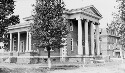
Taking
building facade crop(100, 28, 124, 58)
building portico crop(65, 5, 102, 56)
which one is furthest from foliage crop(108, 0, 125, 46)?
building facade crop(100, 28, 124, 58)

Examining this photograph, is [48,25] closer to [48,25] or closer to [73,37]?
[48,25]

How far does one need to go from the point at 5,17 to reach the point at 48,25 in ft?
18.4

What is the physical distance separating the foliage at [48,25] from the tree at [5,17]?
425cm

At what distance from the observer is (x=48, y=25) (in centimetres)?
2089

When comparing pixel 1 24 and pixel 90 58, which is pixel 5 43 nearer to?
pixel 1 24

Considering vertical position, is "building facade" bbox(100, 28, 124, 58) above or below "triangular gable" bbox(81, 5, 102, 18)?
below

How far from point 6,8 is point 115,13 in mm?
9290

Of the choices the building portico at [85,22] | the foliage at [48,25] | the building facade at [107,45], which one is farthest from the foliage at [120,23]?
the building facade at [107,45]

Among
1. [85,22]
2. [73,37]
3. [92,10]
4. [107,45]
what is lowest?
[107,45]

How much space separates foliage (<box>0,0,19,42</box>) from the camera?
1590 cm

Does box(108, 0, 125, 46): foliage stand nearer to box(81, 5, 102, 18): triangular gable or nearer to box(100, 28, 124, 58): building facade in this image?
box(81, 5, 102, 18): triangular gable

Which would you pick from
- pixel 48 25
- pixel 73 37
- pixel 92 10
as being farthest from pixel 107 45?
pixel 48 25

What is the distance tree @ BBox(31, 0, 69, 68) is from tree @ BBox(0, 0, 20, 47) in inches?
167

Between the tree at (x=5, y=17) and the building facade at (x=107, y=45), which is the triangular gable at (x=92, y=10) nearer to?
the tree at (x=5, y=17)
